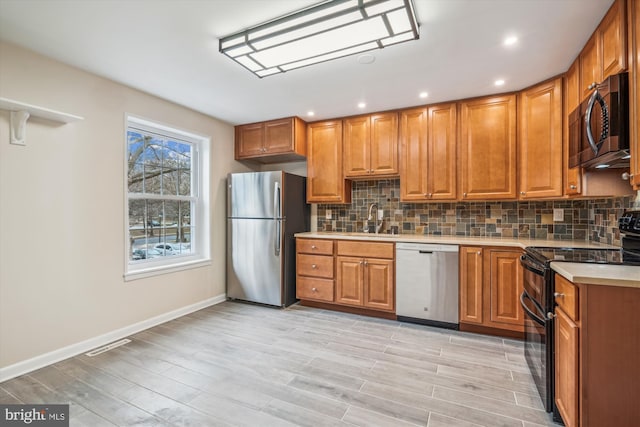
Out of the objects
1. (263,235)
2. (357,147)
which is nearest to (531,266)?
(357,147)

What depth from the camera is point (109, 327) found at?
2719 mm

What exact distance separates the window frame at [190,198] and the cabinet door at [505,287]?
3157 mm

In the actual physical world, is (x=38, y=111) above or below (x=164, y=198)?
above

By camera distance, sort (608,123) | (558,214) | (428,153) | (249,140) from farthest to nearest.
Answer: (249,140) → (428,153) → (558,214) → (608,123)

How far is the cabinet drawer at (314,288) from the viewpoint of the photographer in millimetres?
3562

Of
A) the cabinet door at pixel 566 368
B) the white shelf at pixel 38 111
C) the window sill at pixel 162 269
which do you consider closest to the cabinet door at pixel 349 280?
the window sill at pixel 162 269

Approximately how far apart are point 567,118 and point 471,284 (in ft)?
5.42

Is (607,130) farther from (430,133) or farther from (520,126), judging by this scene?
(430,133)

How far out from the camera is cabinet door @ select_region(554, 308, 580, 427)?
4.45 feet

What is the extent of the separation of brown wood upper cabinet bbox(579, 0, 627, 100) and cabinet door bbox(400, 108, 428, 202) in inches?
54.5

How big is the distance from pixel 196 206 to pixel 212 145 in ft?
2.64

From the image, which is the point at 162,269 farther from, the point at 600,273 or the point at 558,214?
the point at 558,214

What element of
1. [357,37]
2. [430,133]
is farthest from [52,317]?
[430,133]

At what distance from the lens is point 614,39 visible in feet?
5.69
